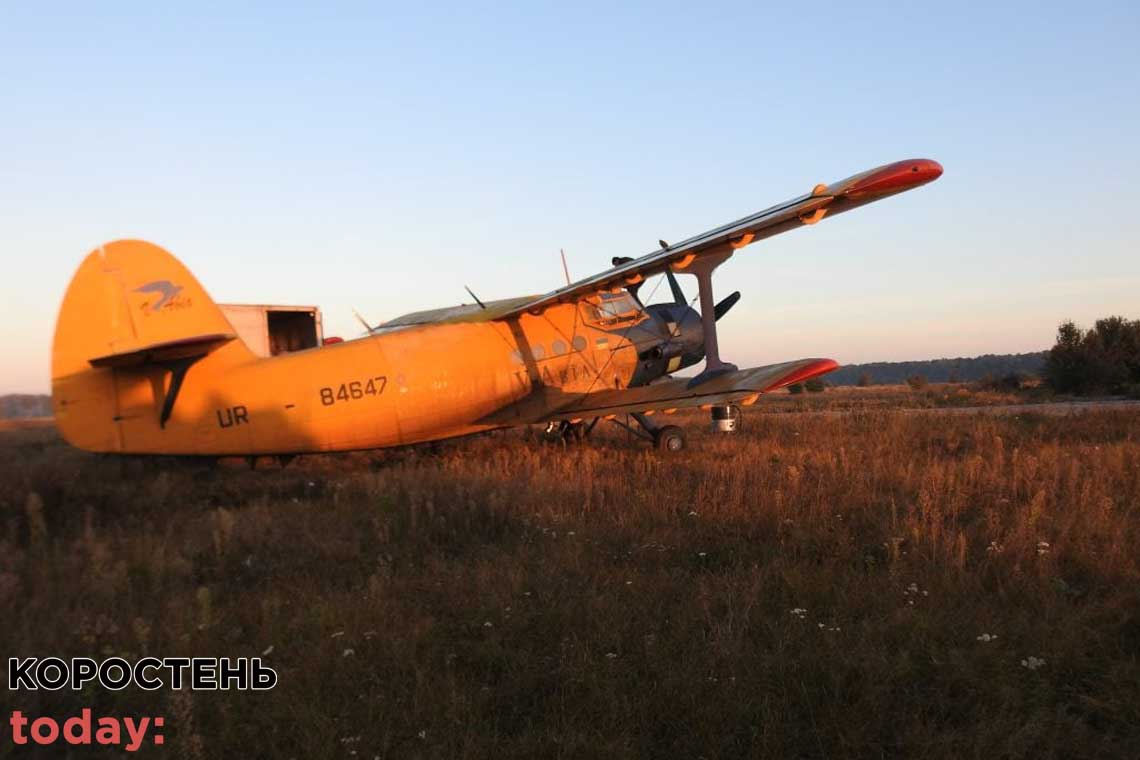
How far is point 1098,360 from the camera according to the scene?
28.4 metres

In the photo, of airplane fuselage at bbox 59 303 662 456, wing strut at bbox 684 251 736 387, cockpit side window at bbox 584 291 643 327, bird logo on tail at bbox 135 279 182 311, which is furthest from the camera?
cockpit side window at bbox 584 291 643 327

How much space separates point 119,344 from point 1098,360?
3267 cm

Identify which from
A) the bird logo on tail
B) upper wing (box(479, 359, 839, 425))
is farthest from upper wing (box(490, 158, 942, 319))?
the bird logo on tail

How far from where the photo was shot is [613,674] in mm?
3580

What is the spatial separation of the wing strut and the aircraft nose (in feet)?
7.30

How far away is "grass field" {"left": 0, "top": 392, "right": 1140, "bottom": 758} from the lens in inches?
124

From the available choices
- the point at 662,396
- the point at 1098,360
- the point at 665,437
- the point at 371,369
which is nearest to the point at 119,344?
the point at 371,369

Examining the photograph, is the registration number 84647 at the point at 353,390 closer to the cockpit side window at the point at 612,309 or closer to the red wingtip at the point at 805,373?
the cockpit side window at the point at 612,309

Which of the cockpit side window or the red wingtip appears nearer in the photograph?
the red wingtip

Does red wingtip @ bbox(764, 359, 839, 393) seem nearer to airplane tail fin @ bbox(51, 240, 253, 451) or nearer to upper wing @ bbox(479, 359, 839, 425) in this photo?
upper wing @ bbox(479, 359, 839, 425)

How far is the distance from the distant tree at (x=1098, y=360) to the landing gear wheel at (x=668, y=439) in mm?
23878

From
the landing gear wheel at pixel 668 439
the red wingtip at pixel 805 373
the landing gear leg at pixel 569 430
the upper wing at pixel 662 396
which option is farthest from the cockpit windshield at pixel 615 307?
the red wingtip at pixel 805 373

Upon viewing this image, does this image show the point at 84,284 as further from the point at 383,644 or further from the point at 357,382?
the point at 383,644

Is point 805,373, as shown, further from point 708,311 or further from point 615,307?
point 615,307
